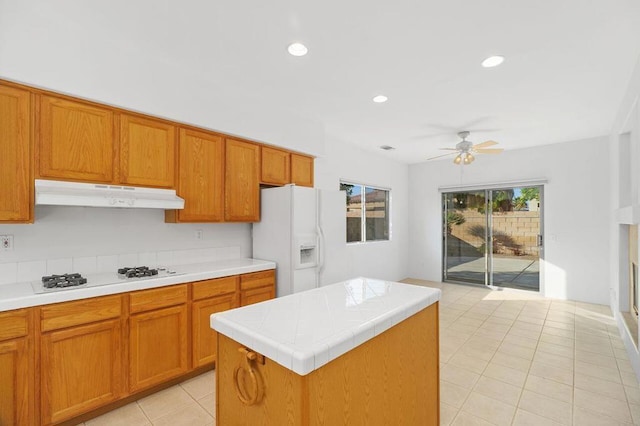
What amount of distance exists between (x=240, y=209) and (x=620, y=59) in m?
3.60

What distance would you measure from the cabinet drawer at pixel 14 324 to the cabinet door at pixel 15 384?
0.04 metres

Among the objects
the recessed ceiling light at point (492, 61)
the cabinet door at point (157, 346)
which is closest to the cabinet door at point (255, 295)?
the cabinet door at point (157, 346)

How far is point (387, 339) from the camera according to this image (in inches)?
56.6

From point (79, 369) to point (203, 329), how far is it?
86 cm

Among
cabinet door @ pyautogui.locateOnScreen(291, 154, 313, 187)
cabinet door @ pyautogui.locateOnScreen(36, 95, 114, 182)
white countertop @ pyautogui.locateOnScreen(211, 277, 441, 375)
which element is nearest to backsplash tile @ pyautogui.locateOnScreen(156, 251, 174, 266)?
cabinet door @ pyautogui.locateOnScreen(36, 95, 114, 182)

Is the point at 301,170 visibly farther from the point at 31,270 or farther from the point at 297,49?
the point at 31,270

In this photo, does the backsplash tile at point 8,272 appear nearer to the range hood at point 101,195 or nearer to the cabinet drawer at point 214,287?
the range hood at point 101,195

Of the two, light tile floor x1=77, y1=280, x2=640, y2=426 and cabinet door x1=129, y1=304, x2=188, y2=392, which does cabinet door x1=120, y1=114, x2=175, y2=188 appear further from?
light tile floor x1=77, y1=280, x2=640, y2=426

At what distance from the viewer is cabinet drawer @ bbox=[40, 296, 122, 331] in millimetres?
1883

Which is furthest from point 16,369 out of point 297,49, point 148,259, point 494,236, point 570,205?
point 570,205

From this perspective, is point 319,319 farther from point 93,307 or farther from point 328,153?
point 328,153

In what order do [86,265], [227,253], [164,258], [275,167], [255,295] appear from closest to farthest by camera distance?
1. [86,265]
2. [164,258]
3. [255,295]
4. [227,253]
5. [275,167]

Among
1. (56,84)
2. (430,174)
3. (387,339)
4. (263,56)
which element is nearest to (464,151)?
(430,174)

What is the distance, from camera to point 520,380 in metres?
2.61
